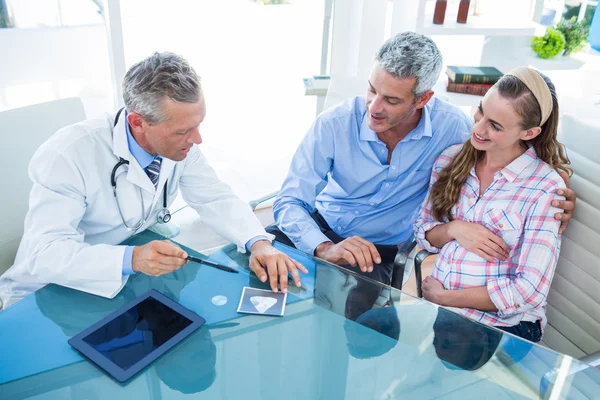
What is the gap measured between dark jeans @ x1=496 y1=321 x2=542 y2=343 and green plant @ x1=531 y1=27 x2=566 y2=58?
1887mm

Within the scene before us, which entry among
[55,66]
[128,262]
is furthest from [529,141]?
[55,66]

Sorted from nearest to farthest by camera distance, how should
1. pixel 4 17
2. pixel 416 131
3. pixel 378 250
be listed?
pixel 416 131 < pixel 378 250 < pixel 4 17

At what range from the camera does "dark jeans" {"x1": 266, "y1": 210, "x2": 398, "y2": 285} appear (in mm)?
2082

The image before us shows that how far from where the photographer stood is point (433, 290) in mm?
1756

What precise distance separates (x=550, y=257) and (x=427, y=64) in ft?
2.40

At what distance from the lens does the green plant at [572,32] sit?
2945mm

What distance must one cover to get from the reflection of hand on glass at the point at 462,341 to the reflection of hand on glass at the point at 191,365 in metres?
0.56

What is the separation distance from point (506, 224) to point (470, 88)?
1331 millimetres

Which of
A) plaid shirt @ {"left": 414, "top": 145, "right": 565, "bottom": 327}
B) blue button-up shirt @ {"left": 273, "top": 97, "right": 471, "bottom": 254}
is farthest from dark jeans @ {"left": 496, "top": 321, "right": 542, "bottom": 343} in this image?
blue button-up shirt @ {"left": 273, "top": 97, "right": 471, "bottom": 254}

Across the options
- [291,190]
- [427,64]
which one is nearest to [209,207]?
[291,190]

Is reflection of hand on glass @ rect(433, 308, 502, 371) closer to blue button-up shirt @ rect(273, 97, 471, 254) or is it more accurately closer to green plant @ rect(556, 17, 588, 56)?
blue button-up shirt @ rect(273, 97, 471, 254)

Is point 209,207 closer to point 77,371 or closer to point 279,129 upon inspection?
point 77,371

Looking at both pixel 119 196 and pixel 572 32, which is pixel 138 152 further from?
pixel 572 32

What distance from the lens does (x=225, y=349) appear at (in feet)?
4.08
